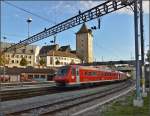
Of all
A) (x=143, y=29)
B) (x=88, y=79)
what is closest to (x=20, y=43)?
(x=88, y=79)

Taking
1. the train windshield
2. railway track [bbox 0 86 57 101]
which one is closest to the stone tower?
the train windshield

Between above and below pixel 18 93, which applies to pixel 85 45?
above

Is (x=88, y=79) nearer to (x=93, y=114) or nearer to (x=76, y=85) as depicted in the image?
(x=76, y=85)

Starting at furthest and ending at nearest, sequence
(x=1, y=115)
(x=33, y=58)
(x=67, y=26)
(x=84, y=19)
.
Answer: (x=33, y=58) < (x=67, y=26) < (x=84, y=19) < (x=1, y=115)

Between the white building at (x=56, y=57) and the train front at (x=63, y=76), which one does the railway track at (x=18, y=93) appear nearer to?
the train front at (x=63, y=76)

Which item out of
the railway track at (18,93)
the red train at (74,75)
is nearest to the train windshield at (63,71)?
the red train at (74,75)

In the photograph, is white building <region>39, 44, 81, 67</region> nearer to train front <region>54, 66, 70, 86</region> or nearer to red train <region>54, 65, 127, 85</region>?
red train <region>54, 65, 127, 85</region>

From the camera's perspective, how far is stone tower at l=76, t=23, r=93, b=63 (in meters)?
158

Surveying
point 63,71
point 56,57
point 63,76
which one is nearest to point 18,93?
point 63,76

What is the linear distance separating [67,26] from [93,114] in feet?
67.7

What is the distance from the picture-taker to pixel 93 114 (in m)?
16.7

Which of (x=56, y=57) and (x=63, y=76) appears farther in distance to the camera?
(x=56, y=57)

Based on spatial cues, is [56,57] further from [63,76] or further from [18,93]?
[18,93]

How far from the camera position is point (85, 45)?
6216 inches
